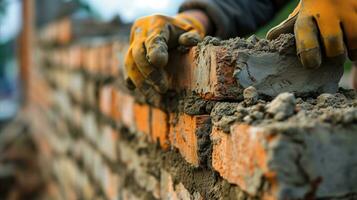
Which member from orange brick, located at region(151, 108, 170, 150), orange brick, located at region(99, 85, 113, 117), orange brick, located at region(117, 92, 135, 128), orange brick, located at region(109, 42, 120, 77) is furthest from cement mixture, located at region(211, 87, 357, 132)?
orange brick, located at region(99, 85, 113, 117)

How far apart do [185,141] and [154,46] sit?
9.2 inches

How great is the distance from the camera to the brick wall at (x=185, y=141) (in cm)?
71

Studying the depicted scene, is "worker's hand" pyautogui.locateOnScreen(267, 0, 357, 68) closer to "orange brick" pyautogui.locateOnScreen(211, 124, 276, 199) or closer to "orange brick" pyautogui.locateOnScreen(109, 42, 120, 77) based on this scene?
"orange brick" pyautogui.locateOnScreen(211, 124, 276, 199)

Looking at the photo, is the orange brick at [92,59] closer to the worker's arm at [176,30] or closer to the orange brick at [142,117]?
the orange brick at [142,117]

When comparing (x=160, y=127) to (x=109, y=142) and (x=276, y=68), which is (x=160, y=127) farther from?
(x=109, y=142)

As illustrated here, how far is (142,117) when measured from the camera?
5.26 ft

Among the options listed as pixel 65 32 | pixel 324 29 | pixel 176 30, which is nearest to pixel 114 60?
pixel 176 30

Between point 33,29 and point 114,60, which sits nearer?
point 114,60

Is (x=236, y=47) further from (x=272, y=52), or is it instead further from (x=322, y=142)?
(x=322, y=142)

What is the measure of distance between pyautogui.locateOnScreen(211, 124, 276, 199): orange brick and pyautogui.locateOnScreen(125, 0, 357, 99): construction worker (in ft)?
0.75

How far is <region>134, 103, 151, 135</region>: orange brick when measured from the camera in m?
1.54

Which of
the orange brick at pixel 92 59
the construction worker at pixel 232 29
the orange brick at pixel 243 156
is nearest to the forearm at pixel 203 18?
the construction worker at pixel 232 29

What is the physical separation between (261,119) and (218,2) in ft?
2.66

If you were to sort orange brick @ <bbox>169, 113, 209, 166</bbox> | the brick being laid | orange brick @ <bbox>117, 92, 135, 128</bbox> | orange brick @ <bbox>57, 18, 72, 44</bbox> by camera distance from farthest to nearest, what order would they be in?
orange brick @ <bbox>57, 18, 72, 44</bbox> < orange brick @ <bbox>117, 92, 135, 128</bbox> < orange brick @ <bbox>169, 113, 209, 166</bbox> < the brick being laid
